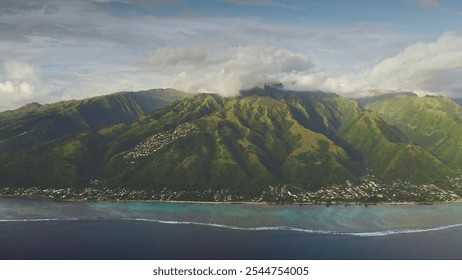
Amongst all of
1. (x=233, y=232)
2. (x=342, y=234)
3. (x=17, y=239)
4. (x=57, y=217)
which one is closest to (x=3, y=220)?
(x=57, y=217)

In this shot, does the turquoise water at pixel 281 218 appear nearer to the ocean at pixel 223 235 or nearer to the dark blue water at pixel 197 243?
the ocean at pixel 223 235

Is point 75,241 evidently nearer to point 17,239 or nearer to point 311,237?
point 17,239

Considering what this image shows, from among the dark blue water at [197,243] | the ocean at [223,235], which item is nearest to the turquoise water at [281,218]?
the ocean at [223,235]

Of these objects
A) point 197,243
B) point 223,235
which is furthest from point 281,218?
point 197,243

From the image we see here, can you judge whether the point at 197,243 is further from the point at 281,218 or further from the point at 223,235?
the point at 281,218

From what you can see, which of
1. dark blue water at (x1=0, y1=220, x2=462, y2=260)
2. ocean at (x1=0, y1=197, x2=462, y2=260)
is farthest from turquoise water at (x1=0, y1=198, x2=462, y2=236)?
dark blue water at (x1=0, y1=220, x2=462, y2=260)

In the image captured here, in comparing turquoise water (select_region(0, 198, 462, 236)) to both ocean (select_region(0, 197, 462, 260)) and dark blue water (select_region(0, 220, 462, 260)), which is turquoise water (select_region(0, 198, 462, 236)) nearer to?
ocean (select_region(0, 197, 462, 260))

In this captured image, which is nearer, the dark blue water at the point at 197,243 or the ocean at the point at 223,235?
the dark blue water at the point at 197,243
